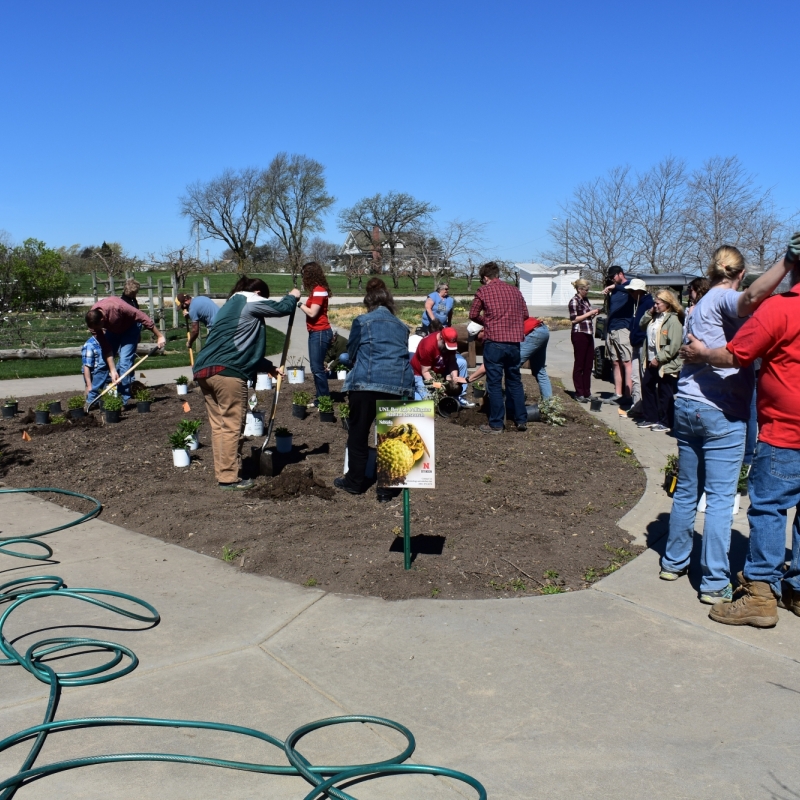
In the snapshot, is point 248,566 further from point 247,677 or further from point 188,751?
point 188,751

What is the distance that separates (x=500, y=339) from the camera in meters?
9.34

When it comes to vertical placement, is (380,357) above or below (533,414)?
above

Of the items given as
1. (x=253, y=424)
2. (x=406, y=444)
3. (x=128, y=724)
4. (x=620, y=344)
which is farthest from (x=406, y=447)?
(x=620, y=344)

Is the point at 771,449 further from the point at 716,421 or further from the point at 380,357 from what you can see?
the point at 380,357

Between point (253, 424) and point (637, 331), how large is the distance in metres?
5.26

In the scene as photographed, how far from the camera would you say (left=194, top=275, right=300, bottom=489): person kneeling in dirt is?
23.5ft

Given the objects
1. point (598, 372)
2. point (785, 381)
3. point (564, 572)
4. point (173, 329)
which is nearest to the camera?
point (785, 381)

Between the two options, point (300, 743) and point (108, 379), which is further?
point (108, 379)

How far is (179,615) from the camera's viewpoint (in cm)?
488

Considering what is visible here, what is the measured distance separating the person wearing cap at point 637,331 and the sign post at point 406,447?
20.6ft

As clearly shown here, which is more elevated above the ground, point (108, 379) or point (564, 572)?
point (108, 379)

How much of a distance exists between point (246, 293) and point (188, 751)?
473cm

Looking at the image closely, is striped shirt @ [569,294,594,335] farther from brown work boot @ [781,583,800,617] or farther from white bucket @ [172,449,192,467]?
brown work boot @ [781,583,800,617]

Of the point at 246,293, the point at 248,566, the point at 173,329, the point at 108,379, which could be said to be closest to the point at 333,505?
the point at 248,566
